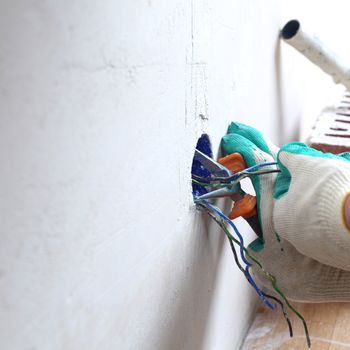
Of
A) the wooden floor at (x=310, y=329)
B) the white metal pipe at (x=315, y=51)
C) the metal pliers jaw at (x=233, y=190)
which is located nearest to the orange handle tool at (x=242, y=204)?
the metal pliers jaw at (x=233, y=190)

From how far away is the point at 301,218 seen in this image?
784mm

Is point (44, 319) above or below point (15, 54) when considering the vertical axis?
below

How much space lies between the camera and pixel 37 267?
50 cm

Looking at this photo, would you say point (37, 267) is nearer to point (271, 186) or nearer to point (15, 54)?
point (15, 54)

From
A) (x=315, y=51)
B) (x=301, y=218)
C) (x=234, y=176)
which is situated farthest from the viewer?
(x=315, y=51)

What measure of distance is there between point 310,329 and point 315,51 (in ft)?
2.89

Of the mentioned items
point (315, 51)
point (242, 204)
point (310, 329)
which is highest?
point (315, 51)

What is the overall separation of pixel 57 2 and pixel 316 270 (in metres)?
0.65

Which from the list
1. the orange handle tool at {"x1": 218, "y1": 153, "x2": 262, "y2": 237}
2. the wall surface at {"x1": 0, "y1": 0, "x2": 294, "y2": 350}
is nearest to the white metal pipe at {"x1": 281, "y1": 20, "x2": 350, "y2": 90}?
the wall surface at {"x1": 0, "y1": 0, "x2": 294, "y2": 350}

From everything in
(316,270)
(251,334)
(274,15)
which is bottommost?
(251,334)

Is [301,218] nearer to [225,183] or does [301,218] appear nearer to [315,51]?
[225,183]

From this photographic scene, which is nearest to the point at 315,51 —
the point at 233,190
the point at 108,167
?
the point at 233,190

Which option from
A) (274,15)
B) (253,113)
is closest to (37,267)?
(253,113)

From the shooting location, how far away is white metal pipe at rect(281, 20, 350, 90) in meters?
1.46
